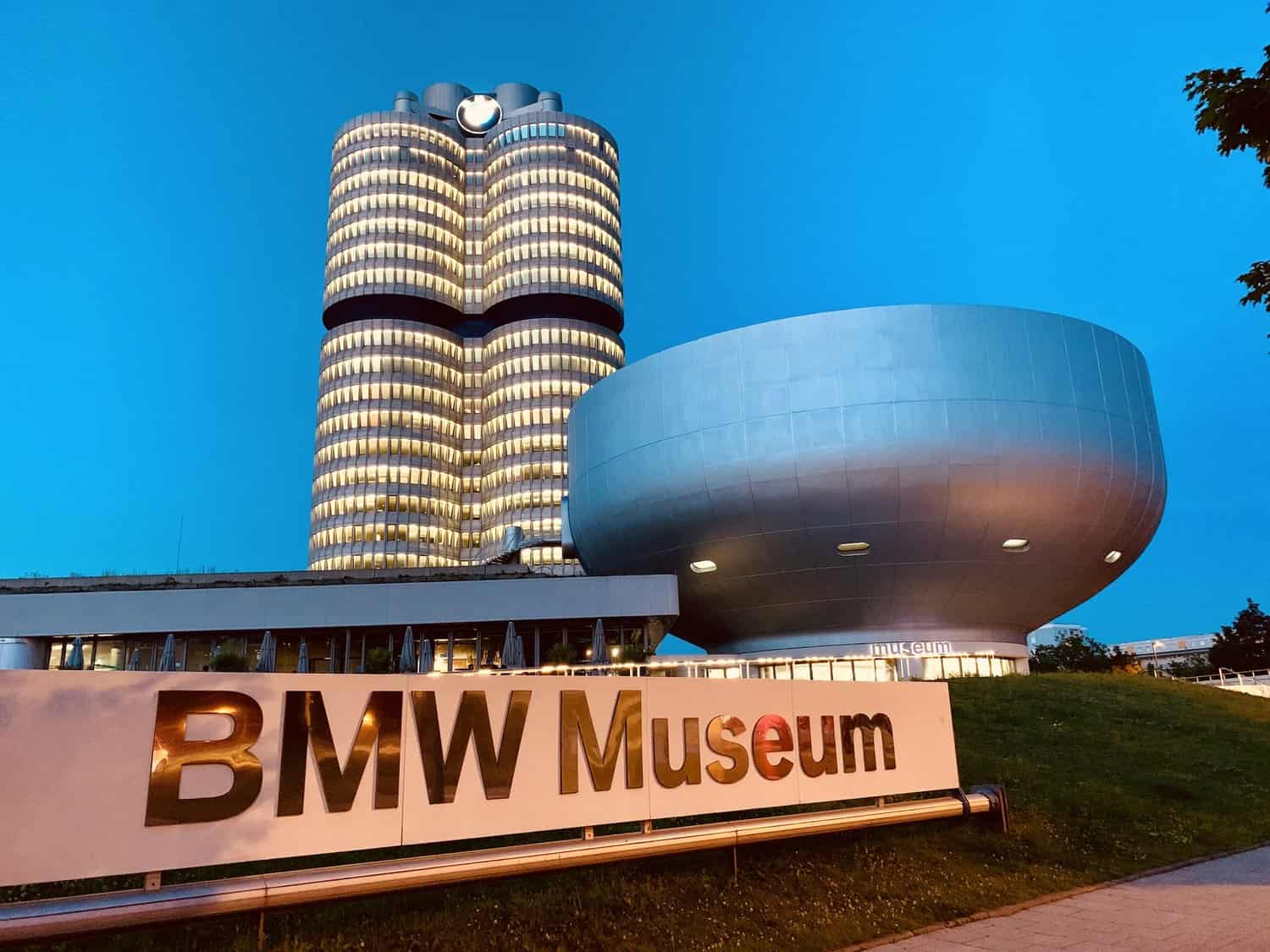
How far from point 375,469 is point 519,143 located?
2089 inches

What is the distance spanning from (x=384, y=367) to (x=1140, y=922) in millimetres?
123526

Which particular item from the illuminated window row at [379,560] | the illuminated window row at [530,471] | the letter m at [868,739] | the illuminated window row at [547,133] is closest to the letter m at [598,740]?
the letter m at [868,739]

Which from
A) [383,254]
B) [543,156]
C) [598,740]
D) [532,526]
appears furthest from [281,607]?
[543,156]

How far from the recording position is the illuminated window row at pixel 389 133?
13212 centimetres

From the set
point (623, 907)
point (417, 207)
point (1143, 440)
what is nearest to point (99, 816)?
point (623, 907)

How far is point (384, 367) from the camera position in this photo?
124750 millimetres

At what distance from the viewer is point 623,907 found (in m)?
9.24

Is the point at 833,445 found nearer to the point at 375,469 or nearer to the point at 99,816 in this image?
the point at 99,816

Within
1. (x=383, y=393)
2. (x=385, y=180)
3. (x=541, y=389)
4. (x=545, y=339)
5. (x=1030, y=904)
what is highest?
(x=385, y=180)

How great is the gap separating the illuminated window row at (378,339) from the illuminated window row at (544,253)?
14.8 meters

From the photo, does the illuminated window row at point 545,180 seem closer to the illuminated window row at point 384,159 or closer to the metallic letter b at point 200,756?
the illuminated window row at point 384,159

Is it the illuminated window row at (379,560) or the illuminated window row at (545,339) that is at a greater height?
the illuminated window row at (545,339)

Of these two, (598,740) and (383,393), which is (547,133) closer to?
(383,393)

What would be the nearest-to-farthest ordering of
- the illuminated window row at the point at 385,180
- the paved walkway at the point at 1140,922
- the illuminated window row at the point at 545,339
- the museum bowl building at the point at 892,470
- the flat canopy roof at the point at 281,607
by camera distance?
the paved walkway at the point at 1140,922 → the museum bowl building at the point at 892,470 → the flat canopy roof at the point at 281,607 → the illuminated window row at the point at 545,339 → the illuminated window row at the point at 385,180
